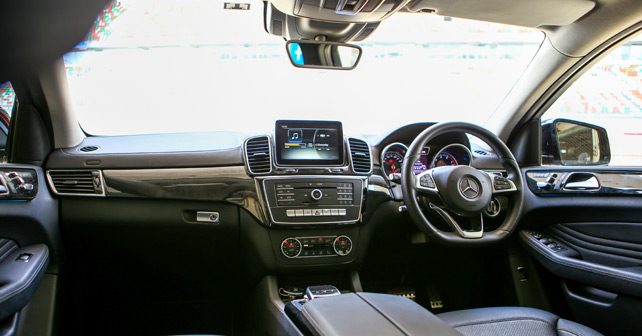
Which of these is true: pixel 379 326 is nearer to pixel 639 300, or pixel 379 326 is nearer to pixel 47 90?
pixel 639 300

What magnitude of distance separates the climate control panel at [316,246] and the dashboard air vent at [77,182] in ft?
3.45

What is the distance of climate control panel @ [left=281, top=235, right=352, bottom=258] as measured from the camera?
8.56ft

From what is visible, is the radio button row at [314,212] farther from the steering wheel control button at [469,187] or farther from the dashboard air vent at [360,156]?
the steering wheel control button at [469,187]

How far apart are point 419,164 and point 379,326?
1.60 metres

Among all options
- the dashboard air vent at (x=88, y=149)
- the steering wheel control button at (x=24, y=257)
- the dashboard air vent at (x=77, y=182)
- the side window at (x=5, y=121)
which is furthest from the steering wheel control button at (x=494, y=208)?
the side window at (x=5, y=121)

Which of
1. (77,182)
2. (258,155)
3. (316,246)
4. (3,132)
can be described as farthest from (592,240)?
(3,132)

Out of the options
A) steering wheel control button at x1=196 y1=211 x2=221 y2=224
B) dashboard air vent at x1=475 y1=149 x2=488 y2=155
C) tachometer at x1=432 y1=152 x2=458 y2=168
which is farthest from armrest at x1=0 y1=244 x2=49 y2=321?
dashboard air vent at x1=475 y1=149 x2=488 y2=155

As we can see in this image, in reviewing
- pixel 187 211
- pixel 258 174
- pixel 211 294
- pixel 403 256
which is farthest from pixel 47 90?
pixel 403 256

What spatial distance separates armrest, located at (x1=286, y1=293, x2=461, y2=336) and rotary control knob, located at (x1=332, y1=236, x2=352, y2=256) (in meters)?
0.96

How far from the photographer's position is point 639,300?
221 centimetres

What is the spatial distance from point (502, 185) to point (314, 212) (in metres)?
1.00

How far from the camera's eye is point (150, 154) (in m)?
2.58

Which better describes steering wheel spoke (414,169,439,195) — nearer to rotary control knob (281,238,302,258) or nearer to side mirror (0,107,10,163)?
rotary control knob (281,238,302,258)

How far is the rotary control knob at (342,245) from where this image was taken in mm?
2670
